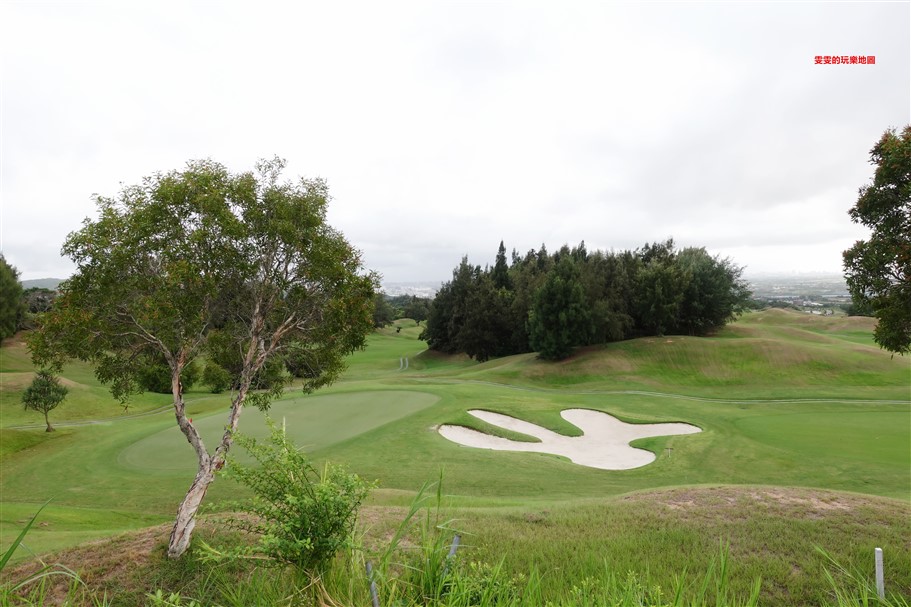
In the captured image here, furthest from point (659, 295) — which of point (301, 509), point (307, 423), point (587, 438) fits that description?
point (301, 509)

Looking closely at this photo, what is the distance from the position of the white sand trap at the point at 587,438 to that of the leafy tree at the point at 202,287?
1000cm

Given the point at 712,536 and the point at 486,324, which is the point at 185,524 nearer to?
the point at 712,536

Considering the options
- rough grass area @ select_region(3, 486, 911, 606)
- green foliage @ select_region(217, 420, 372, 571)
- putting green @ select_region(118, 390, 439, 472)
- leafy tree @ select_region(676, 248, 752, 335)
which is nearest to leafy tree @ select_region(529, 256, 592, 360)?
leafy tree @ select_region(676, 248, 752, 335)

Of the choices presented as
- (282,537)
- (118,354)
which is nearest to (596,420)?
(118,354)

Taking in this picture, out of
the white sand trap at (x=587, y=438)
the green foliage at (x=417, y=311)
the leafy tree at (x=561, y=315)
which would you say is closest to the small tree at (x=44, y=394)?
the white sand trap at (x=587, y=438)

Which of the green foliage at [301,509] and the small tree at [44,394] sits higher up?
the green foliage at [301,509]

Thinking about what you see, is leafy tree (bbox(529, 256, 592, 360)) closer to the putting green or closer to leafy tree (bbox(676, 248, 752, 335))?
leafy tree (bbox(676, 248, 752, 335))

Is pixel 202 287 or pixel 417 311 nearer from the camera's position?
pixel 202 287

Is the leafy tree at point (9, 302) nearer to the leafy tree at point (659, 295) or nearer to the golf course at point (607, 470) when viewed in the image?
the golf course at point (607, 470)

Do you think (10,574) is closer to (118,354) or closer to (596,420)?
(118,354)

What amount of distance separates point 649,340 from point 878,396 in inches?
637

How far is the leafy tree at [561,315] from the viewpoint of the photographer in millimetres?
40344

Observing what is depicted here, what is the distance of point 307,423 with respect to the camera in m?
21.4

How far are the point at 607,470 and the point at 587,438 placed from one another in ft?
14.3
